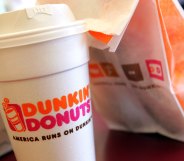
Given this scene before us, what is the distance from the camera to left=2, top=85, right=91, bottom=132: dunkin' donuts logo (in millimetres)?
375

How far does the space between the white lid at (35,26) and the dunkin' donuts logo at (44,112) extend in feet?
0.26

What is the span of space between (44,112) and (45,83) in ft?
0.13

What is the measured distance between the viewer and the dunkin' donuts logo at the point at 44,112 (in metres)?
0.38

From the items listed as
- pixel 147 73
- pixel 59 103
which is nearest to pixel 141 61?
pixel 147 73

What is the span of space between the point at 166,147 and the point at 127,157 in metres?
0.07

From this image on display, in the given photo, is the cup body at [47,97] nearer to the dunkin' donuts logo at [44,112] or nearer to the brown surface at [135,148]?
the dunkin' donuts logo at [44,112]

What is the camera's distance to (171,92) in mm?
444

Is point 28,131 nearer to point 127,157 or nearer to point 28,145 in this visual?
point 28,145

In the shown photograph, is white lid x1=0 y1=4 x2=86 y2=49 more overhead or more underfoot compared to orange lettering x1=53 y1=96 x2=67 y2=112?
more overhead

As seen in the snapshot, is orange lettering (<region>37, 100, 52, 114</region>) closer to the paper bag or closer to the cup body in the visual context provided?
the cup body

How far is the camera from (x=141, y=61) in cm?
47

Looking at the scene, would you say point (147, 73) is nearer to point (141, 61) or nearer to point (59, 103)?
point (141, 61)

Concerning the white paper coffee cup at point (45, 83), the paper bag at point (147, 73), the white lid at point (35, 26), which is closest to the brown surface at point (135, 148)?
the paper bag at point (147, 73)

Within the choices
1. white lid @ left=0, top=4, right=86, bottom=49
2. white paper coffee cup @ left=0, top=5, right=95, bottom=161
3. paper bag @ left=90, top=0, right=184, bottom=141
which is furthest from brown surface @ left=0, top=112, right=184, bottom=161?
white lid @ left=0, top=4, right=86, bottom=49
